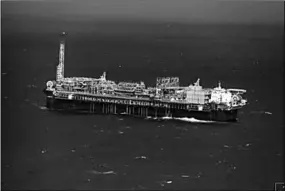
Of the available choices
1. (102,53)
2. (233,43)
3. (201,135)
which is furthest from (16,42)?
(201,135)

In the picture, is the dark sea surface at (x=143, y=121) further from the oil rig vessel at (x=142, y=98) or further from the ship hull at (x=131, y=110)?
the oil rig vessel at (x=142, y=98)

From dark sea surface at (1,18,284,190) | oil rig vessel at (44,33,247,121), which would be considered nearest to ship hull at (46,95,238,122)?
oil rig vessel at (44,33,247,121)

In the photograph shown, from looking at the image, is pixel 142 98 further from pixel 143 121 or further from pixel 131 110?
pixel 143 121

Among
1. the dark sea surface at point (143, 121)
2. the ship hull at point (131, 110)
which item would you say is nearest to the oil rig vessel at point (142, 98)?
the ship hull at point (131, 110)

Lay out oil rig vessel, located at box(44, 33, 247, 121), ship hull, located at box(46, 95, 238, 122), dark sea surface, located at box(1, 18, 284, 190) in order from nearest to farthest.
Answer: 1. dark sea surface, located at box(1, 18, 284, 190)
2. ship hull, located at box(46, 95, 238, 122)
3. oil rig vessel, located at box(44, 33, 247, 121)

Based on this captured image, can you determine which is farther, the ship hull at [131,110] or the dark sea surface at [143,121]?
the ship hull at [131,110]

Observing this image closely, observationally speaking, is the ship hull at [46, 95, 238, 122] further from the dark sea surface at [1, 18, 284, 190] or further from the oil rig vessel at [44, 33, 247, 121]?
the dark sea surface at [1, 18, 284, 190]
